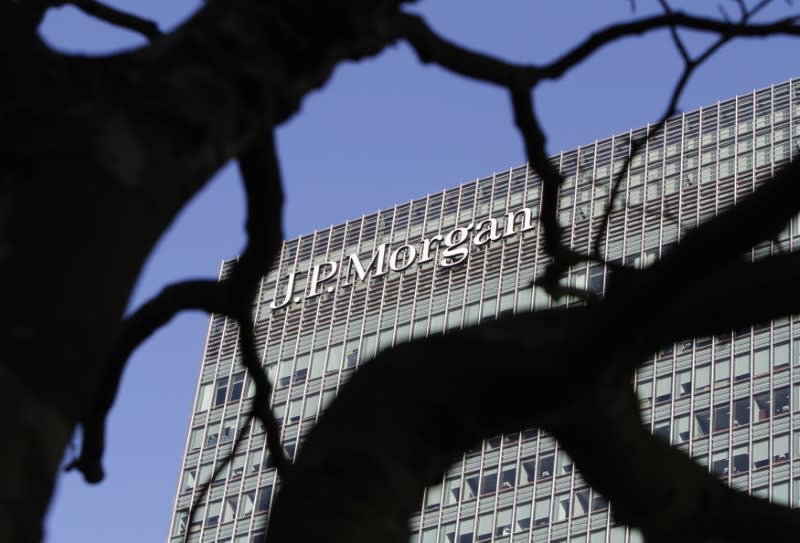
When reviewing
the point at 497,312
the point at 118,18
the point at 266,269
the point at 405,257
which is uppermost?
the point at 405,257

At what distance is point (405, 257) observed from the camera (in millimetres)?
83875

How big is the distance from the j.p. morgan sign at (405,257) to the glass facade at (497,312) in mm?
83

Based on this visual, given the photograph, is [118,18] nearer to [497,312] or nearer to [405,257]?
[497,312]

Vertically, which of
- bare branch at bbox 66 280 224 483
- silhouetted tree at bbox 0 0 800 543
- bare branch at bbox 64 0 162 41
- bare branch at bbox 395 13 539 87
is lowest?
silhouetted tree at bbox 0 0 800 543

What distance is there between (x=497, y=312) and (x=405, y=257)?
10372 mm

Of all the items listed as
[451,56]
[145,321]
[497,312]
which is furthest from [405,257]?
[451,56]

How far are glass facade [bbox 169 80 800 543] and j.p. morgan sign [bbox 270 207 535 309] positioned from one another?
0.08 m

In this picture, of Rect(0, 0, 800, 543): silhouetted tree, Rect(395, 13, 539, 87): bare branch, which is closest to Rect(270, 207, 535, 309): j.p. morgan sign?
Rect(395, 13, 539, 87): bare branch

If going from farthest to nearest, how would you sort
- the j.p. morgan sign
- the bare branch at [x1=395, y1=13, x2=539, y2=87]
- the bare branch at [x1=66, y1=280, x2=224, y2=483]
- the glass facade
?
the j.p. morgan sign < the glass facade < the bare branch at [x1=66, y1=280, x2=224, y2=483] < the bare branch at [x1=395, y1=13, x2=539, y2=87]

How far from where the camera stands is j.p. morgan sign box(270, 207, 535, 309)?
8162 centimetres

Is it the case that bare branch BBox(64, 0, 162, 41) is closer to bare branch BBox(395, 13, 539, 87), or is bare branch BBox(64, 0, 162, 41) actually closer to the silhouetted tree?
the silhouetted tree

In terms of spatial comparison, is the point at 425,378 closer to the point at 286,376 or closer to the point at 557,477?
the point at 557,477

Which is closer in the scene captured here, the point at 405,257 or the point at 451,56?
the point at 451,56

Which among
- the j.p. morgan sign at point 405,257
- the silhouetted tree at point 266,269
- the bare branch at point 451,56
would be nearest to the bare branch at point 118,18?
the silhouetted tree at point 266,269
